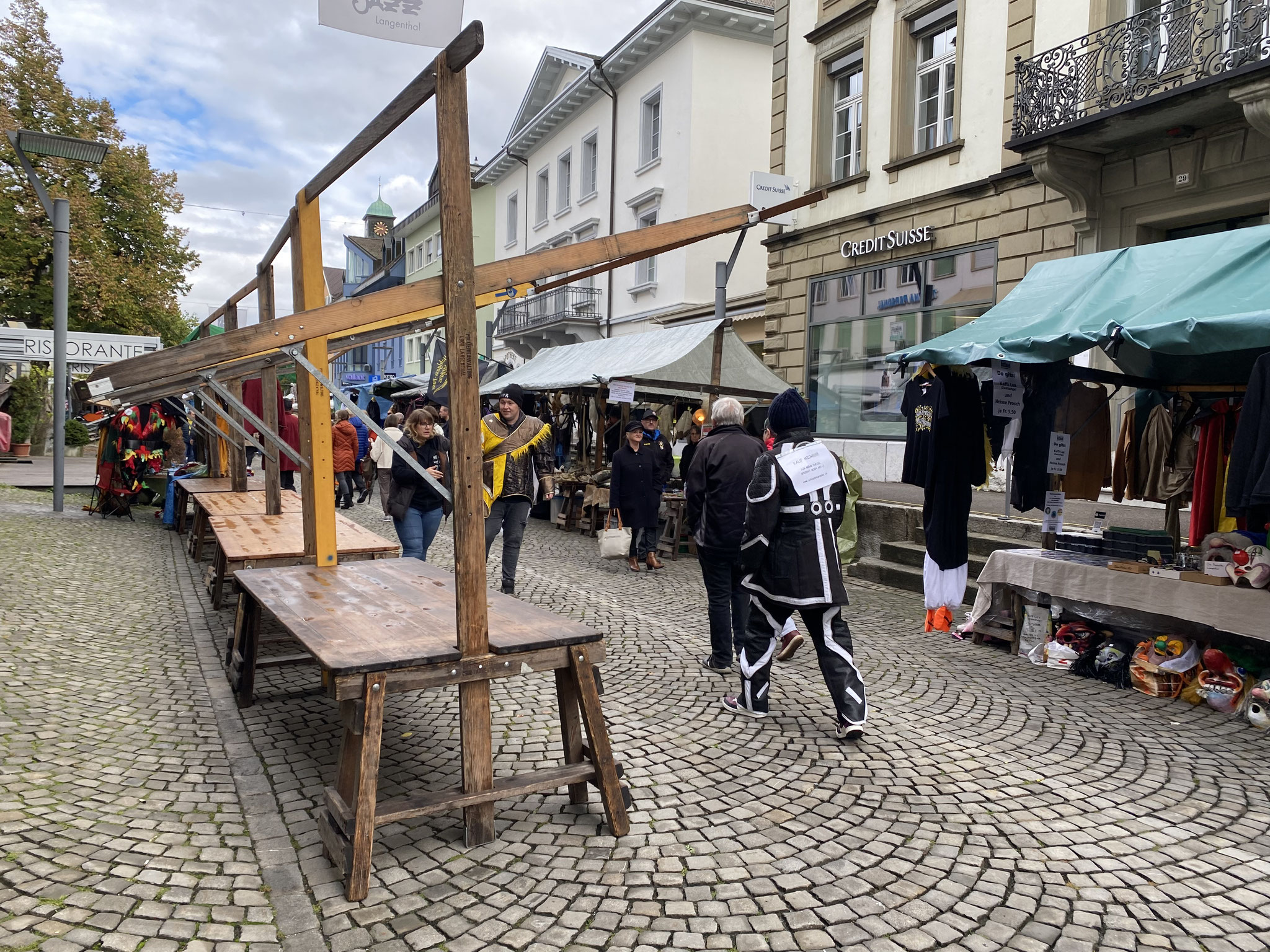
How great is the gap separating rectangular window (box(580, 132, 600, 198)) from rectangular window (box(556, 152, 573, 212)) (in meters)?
1.68

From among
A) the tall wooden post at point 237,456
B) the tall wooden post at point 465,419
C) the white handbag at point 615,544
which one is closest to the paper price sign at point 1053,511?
the white handbag at point 615,544

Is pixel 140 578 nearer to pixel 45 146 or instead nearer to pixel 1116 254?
pixel 45 146

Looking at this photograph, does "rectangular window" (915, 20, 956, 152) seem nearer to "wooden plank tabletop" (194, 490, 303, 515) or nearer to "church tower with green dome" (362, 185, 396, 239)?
"wooden plank tabletop" (194, 490, 303, 515)

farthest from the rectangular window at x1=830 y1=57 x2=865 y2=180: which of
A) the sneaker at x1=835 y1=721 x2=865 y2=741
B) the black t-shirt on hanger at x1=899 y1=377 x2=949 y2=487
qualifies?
the sneaker at x1=835 y1=721 x2=865 y2=741

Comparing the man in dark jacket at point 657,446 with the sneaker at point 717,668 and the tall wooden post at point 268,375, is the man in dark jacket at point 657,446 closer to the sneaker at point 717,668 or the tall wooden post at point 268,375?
the sneaker at point 717,668

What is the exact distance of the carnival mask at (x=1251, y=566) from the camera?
5043 mm

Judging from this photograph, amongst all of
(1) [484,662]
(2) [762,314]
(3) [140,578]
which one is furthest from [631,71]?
(1) [484,662]

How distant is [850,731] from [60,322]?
42.6ft

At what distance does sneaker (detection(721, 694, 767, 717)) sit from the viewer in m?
4.98

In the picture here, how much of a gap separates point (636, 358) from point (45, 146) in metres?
8.88

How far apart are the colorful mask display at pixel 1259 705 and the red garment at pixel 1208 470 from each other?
143cm

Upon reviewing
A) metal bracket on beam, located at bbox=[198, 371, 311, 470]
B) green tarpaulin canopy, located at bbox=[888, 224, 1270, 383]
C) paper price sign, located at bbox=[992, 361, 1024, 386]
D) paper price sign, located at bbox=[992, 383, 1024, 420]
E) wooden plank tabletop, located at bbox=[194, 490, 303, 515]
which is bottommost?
wooden plank tabletop, located at bbox=[194, 490, 303, 515]

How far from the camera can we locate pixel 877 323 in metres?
15.0

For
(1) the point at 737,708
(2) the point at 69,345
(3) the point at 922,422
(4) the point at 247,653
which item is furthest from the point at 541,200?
(1) the point at 737,708
